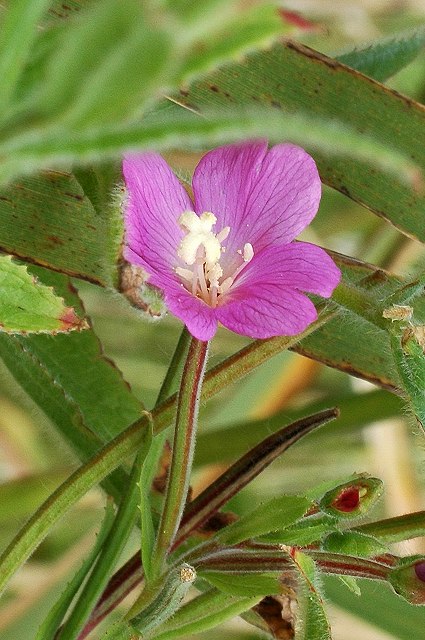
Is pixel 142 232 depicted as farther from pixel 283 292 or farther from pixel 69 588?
pixel 69 588

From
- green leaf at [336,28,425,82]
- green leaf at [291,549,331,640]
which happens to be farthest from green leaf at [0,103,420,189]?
green leaf at [336,28,425,82]

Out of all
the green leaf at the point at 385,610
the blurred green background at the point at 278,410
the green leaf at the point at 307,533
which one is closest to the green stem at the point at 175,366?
the green leaf at the point at 307,533

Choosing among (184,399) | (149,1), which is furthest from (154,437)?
(149,1)

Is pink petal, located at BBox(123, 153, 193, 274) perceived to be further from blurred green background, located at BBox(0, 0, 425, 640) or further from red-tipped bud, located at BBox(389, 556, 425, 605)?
blurred green background, located at BBox(0, 0, 425, 640)

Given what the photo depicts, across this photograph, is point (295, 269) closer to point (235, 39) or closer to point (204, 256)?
point (204, 256)

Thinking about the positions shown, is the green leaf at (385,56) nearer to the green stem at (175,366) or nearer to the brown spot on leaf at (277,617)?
the green stem at (175,366)
